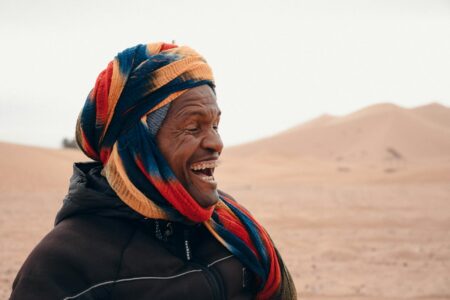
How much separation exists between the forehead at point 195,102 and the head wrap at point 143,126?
0.03 metres

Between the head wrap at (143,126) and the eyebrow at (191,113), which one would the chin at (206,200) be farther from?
the eyebrow at (191,113)

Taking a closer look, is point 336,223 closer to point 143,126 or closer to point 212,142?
point 212,142

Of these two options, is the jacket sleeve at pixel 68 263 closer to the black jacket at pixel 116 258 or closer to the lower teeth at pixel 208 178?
the black jacket at pixel 116 258

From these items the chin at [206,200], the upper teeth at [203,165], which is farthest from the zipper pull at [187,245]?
the upper teeth at [203,165]

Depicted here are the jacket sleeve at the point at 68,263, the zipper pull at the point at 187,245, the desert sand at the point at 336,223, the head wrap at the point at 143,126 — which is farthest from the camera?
the desert sand at the point at 336,223

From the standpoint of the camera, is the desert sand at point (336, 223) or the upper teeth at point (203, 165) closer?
the upper teeth at point (203, 165)

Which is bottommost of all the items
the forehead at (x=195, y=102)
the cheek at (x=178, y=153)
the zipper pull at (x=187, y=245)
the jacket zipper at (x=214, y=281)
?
the jacket zipper at (x=214, y=281)

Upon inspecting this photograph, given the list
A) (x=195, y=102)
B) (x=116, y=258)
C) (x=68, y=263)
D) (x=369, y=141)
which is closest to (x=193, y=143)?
(x=195, y=102)

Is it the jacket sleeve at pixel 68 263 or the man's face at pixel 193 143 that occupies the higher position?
the man's face at pixel 193 143

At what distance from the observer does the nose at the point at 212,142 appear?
221cm

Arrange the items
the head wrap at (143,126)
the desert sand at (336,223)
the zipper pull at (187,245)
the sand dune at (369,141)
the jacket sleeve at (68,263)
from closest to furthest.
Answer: the jacket sleeve at (68,263)
the head wrap at (143,126)
the zipper pull at (187,245)
the desert sand at (336,223)
the sand dune at (369,141)

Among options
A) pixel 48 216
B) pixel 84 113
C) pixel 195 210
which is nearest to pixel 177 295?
pixel 195 210

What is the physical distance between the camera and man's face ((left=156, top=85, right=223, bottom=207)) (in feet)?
7.07

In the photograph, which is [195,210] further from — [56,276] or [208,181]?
[56,276]
